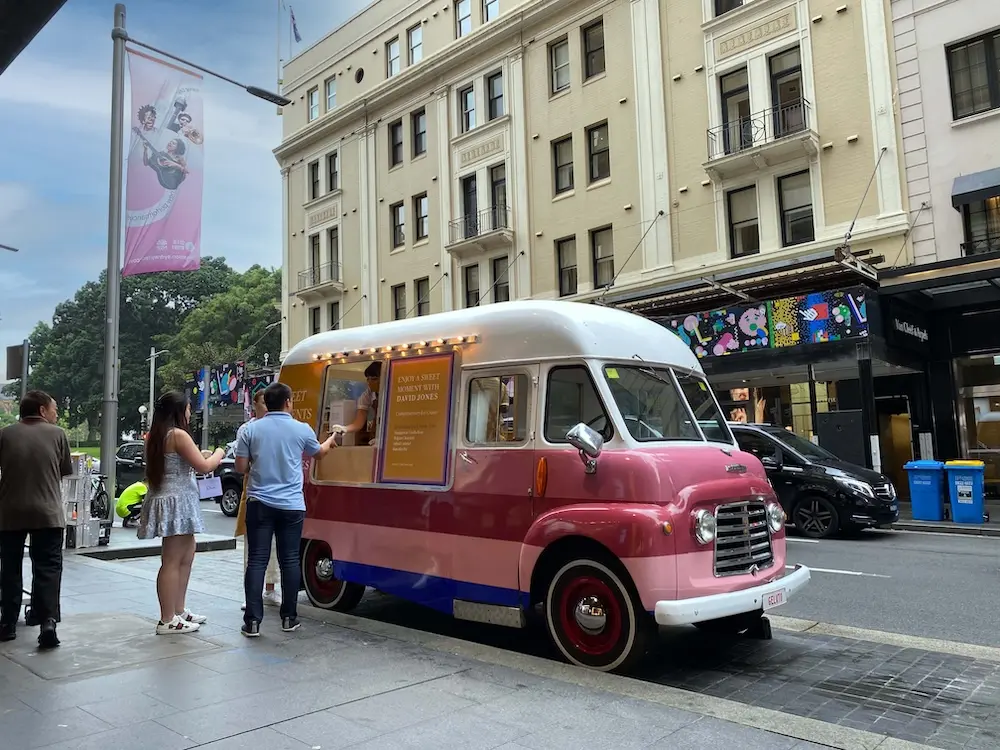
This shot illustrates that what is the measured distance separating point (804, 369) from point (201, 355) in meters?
47.1

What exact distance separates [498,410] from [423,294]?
23.5m

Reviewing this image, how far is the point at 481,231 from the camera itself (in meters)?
27.0

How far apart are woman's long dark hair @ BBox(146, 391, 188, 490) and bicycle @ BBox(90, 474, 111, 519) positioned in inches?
273

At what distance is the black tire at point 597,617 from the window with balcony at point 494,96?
24.0m

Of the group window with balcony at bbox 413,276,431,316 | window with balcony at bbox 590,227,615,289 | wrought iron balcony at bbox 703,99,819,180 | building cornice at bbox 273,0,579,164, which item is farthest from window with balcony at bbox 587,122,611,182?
window with balcony at bbox 413,276,431,316

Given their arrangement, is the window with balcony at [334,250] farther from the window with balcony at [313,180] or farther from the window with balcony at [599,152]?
the window with balcony at [599,152]

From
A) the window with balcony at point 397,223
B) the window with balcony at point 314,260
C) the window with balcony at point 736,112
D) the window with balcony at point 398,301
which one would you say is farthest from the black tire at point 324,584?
the window with balcony at point 314,260

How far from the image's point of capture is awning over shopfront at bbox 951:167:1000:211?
16.7 meters

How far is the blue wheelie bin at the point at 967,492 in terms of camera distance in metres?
14.2

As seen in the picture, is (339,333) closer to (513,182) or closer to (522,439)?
(522,439)

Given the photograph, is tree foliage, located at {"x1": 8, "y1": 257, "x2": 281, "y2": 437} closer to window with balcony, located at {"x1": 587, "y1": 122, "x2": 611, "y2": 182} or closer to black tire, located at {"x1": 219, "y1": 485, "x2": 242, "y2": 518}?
window with balcony, located at {"x1": 587, "y1": 122, "x2": 611, "y2": 182}

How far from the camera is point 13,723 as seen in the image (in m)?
4.18

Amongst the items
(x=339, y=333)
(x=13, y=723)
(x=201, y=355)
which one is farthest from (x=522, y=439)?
(x=201, y=355)

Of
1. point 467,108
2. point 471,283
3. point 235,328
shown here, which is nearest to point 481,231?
point 471,283
